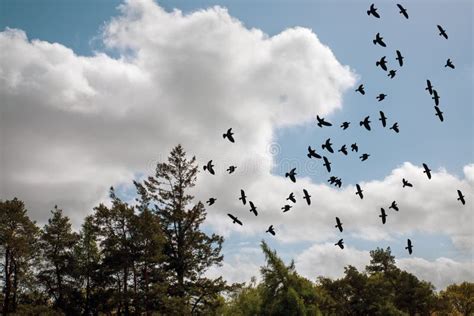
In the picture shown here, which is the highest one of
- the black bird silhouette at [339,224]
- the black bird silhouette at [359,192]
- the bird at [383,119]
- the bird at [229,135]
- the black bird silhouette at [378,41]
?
the black bird silhouette at [378,41]

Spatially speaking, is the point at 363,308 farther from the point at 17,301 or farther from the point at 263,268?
the point at 17,301

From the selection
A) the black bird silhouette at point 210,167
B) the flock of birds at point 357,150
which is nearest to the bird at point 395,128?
the flock of birds at point 357,150

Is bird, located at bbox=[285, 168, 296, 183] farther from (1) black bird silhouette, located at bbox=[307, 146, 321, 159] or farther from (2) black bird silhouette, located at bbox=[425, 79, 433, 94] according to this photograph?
(2) black bird silhouette, located at bbox=[425, 79, 433, 94]

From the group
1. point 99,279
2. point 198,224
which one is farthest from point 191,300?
point 99,279

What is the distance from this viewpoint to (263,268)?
26.1m

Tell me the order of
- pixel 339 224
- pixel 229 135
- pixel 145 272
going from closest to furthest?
pixel 229 135 < pixel 339 224 < pixel 145 272

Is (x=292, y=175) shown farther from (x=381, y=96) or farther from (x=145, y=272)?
(x=145, y=272)

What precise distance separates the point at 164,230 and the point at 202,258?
164 inches

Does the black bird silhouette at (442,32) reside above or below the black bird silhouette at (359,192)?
above

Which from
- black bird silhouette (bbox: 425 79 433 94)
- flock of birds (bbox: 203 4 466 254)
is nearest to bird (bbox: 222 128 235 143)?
flock of birds (bbox: 203 4 466 254)

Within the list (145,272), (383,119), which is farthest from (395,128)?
(145,272)

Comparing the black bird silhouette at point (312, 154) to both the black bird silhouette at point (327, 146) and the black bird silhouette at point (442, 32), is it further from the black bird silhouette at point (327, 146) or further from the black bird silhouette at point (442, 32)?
the black bird silhouette at point (442, 32)

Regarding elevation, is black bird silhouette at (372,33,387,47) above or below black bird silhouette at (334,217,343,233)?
above

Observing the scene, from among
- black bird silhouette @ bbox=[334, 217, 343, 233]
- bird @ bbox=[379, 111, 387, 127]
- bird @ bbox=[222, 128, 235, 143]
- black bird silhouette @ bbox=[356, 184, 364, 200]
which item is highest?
bird @ bbox=[379, 111, 387, 127]
